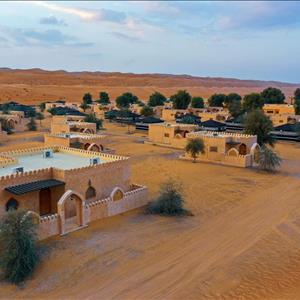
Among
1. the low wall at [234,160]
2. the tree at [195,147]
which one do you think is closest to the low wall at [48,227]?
the tree at [195,147]

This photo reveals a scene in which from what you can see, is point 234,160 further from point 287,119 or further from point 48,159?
point 287,119

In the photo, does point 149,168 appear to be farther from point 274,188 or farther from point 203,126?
point 203,126

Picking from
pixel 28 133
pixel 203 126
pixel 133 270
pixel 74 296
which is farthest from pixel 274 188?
pixel 28 133

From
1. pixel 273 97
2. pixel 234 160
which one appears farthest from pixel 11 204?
pixel 273 97

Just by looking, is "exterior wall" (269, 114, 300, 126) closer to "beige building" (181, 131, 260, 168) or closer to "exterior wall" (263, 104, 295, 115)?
"exterior wall" (263, 104, 295, 115)

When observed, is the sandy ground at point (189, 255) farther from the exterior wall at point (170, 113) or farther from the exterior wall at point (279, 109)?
the exterior wall at point (279, 109)

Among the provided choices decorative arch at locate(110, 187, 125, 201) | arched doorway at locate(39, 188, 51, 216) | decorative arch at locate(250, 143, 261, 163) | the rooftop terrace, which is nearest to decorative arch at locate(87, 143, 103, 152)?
the rooftop terrace
